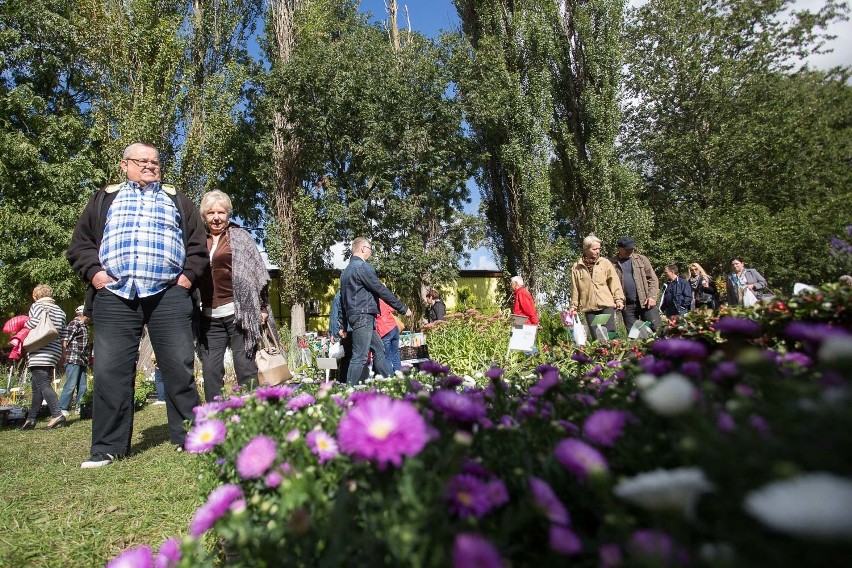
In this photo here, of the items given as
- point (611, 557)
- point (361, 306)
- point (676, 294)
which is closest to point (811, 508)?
point (611, 557)

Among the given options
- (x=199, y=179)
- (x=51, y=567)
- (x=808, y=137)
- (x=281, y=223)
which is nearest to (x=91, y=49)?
(x=199, y=179)

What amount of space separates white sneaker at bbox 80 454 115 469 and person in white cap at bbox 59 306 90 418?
3312 millimetres

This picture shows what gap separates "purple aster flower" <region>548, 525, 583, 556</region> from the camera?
58 centimetres

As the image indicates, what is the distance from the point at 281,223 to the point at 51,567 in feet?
47.1

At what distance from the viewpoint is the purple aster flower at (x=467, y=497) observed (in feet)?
2.22

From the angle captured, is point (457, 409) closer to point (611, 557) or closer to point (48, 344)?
point (611, 557)

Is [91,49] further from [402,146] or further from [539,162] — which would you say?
[539,162]

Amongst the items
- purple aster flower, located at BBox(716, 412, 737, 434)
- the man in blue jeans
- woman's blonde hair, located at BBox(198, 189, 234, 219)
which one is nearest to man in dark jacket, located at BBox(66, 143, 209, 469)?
woman's blonde hair, located at BBox(198, 189, 234, 219)

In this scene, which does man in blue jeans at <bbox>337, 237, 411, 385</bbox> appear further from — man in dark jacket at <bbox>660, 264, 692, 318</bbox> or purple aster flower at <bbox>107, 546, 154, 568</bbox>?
man in dark jacket at <bbox>660, 264, 692, 318</bbox>

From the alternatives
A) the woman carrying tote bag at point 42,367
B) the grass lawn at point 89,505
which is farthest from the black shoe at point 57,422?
the grass lawn at point 89,505

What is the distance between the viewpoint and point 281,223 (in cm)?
1528

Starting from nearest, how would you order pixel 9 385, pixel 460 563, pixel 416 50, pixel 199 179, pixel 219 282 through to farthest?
pixel 460 563, pixel 219 282, pixel 9 385, pixel 199 179, pixel 416 50

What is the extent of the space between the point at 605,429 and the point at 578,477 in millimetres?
116

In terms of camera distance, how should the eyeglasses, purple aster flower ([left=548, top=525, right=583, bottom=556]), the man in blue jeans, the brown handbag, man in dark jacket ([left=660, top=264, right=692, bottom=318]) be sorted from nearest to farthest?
purple aster flower ([left=548, top=525, right=583, bottom=556]), the eyeglasses, the brown handbag, the man in blue jeans, man in dark jacket ([left=660, top=264, right=692, bottom=318])
